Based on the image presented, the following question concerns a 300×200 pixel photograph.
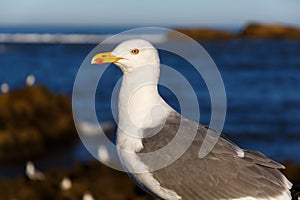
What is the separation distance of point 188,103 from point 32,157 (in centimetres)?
367

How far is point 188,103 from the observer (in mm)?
13695

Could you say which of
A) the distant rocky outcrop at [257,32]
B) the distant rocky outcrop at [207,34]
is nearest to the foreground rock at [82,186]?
the distant rocky outcrop at [207,34]

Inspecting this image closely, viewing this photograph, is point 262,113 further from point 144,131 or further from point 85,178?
point 144,131

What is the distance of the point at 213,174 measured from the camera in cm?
401

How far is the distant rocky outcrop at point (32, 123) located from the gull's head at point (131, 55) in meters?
7.89

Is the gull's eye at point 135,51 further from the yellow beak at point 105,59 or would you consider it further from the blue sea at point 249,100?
the blue sea at point 249,100

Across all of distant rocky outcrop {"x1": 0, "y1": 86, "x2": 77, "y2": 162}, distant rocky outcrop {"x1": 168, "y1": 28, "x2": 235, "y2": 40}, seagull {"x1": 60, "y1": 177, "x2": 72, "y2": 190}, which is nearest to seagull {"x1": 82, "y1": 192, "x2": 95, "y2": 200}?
Result: seagull {"x1": 60, "y1": 177, "x2": 72, "y2": 190}

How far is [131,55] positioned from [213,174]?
0.99 metres

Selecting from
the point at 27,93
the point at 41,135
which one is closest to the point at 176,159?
the point at 41,135

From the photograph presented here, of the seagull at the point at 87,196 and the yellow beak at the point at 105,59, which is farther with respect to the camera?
the seagull at the point at 87,196

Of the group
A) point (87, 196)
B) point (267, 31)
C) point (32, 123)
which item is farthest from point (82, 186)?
point (267, 31)

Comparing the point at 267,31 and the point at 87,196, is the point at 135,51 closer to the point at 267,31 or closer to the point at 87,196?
the point at 87,196

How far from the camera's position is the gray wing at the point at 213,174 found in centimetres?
397

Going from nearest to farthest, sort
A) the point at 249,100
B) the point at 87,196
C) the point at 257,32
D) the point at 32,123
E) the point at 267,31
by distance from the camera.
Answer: the point at 87,196, the point at 32,123, the point at 249,100, the point at 267,31, the point at 257,32
